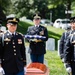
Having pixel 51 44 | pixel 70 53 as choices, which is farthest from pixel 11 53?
pixel 51 44

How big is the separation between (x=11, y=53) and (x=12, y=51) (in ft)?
0.16

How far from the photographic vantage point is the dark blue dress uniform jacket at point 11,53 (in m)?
7.25

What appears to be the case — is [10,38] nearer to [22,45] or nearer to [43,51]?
[22,45]

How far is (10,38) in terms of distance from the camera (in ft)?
23.9

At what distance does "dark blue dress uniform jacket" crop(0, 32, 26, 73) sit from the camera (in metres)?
7.25

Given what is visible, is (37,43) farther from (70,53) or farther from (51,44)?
(51,44)

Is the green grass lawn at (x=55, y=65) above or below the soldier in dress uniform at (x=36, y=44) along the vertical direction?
below

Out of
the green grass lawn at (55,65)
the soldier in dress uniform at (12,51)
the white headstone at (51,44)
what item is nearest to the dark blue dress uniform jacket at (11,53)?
the soldier in dress uniform at (12,51)

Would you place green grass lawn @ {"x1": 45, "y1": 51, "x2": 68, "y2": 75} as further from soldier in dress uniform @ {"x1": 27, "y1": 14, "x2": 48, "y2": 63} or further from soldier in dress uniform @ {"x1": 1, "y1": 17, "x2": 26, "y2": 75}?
soldier in dress uniform @ {"x1": 1, "y1": 17, "x2": 26, "y2": 75}

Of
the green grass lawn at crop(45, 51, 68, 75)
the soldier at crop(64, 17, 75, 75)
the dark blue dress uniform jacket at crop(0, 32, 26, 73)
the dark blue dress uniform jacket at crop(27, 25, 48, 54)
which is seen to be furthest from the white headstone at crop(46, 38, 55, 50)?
the dark blue dress uniform jacket at crop(0, 32, 26, 73)

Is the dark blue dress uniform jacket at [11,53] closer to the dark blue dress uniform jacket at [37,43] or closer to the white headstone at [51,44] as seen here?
the dark blue dress uniform jacket at [37,43]

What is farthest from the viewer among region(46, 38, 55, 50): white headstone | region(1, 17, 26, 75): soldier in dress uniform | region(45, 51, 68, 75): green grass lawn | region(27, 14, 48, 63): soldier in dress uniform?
region(46, 38, 55, 50): white headstone

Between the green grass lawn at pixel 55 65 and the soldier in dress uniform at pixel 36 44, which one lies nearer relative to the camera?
the soldier in dress uniform at pixel 36 44

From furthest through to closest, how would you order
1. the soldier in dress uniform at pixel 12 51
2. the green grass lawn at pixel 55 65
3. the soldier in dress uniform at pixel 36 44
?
the green grass lawn at pixel 55 65, the soldier in dress uniform at pixel 36 44, the soldier in dress uniform at pixel 12 51
